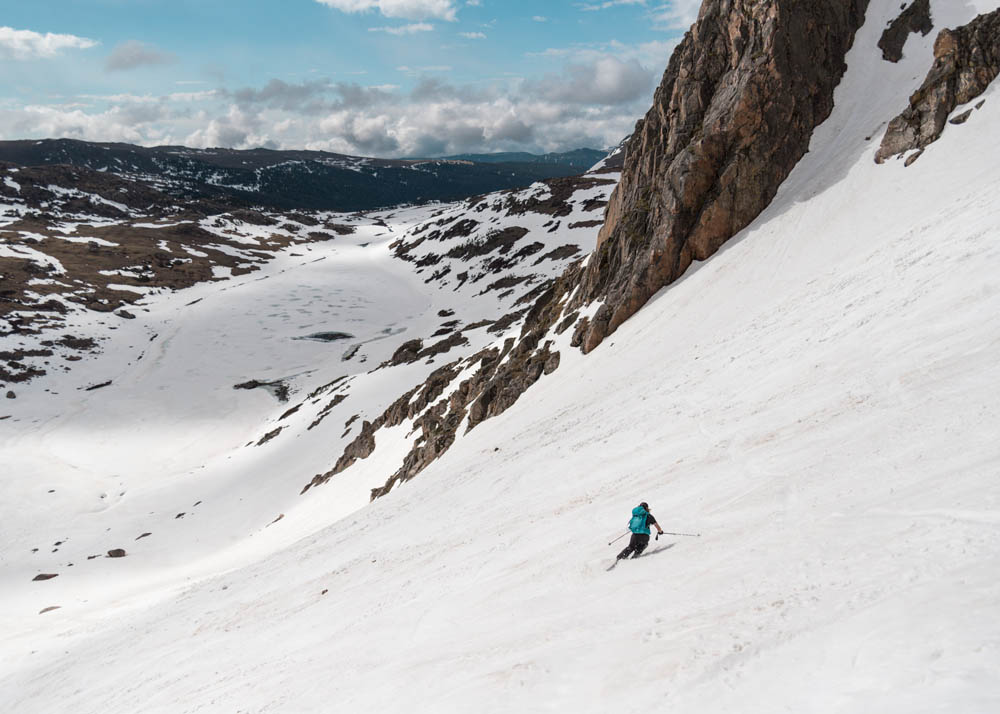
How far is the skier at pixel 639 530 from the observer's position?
392 inches

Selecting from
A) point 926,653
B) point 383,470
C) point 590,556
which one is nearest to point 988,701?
point 926,653

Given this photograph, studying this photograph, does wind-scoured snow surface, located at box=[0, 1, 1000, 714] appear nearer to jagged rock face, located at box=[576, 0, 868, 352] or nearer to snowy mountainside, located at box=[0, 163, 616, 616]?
jagged rock face, located at box=[576, 0, 868, 352]

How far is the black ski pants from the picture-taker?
10.0m

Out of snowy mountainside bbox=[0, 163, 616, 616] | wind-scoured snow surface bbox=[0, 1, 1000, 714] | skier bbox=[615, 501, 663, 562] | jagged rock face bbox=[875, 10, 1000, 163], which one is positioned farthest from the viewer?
snowy mountainside bbox=[0, 163, 616, 616]

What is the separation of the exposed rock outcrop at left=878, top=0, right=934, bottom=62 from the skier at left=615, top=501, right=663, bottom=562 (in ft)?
107

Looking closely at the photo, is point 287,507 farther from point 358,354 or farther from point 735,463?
point 358,354

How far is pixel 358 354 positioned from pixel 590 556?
236 ft

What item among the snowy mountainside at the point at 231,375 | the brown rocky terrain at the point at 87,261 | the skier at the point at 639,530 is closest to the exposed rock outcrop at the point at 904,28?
the snowy mountainside at the point at 231,375

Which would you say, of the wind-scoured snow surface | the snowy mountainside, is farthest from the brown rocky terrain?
the wind-scoured snow surface

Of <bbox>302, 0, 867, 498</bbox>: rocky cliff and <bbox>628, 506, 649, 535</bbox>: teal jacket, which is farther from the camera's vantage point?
<bbox>302, 0, 867, 498</bbox>: rocky cliff

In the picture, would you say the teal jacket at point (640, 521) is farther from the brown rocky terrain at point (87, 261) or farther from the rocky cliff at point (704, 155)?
the brown rocky terrain at point (87, 261)

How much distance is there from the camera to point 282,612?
51.0ft

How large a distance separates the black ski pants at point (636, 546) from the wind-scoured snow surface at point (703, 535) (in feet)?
0.98

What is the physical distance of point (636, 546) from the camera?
33.3ft
